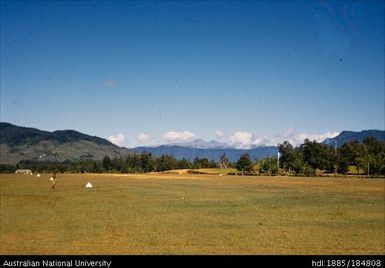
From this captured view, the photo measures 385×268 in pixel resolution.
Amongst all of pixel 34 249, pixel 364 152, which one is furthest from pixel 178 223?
pixel 364 152

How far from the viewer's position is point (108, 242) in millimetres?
17688

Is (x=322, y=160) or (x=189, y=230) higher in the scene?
(x=322, y=160)

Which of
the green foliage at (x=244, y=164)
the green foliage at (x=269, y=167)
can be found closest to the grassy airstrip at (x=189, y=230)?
the green foliage at (x=269, y=167)

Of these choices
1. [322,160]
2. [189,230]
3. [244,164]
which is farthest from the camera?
[244,164]

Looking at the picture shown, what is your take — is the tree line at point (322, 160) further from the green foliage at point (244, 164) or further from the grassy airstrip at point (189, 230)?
the grassy airstrip at point (189, 230)

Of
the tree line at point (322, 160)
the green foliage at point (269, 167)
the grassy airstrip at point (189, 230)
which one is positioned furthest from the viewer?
the green foliage at point (269, 167)

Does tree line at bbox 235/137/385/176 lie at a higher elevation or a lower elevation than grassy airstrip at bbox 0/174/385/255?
higher

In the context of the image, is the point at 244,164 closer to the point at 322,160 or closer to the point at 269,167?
the point at 269,167

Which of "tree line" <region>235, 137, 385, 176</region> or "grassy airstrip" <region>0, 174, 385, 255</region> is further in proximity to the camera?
"tree line" <region>235, 137, 385, 176</region>

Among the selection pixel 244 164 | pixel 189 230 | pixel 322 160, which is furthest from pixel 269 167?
pixel 189 230

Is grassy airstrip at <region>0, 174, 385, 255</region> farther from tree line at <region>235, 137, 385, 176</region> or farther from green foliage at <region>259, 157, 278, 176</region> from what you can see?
green foliage at <region>259, 157, 278, 176</region>

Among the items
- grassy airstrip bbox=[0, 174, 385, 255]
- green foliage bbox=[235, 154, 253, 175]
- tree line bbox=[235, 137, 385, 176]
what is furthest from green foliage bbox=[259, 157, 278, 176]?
grassy airstrip bbox=[0, 174, 385, 255]

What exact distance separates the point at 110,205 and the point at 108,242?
16119 mm
